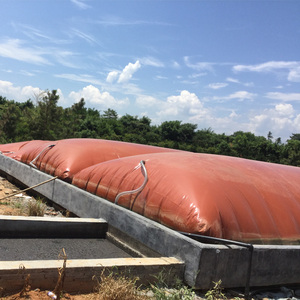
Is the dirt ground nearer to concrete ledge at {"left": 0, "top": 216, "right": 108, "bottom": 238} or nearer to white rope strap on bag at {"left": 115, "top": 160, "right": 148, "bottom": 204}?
concrete ledge at {"left": 0, "top": 216, "right": 108, "bottom": 238}

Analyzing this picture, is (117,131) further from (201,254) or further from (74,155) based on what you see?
(201,254)

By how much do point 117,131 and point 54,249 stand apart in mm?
30765

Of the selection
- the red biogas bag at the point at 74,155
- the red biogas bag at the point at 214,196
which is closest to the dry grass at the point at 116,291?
the red biogas bag at the point at 214,196

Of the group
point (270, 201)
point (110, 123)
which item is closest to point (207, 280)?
point (270, 201)

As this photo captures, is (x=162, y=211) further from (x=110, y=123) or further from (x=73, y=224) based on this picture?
(x=110, y=123)

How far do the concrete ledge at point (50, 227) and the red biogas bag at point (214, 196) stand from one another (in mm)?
487

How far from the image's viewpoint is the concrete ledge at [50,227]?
14.6 ft

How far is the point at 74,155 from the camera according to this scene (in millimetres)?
6898

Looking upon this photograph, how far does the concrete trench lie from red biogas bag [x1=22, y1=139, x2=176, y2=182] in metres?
1.89

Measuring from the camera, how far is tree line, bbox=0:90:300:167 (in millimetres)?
21219

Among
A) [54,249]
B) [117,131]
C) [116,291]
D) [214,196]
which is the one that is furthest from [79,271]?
[117,131]

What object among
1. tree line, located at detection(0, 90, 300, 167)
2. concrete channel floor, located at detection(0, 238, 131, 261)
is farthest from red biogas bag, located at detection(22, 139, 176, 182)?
tree line, located at detection(0, 90, 300, 167)

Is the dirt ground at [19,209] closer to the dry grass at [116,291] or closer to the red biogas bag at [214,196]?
the dry grass at [116,291]

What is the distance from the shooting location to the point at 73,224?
15.6 feet
